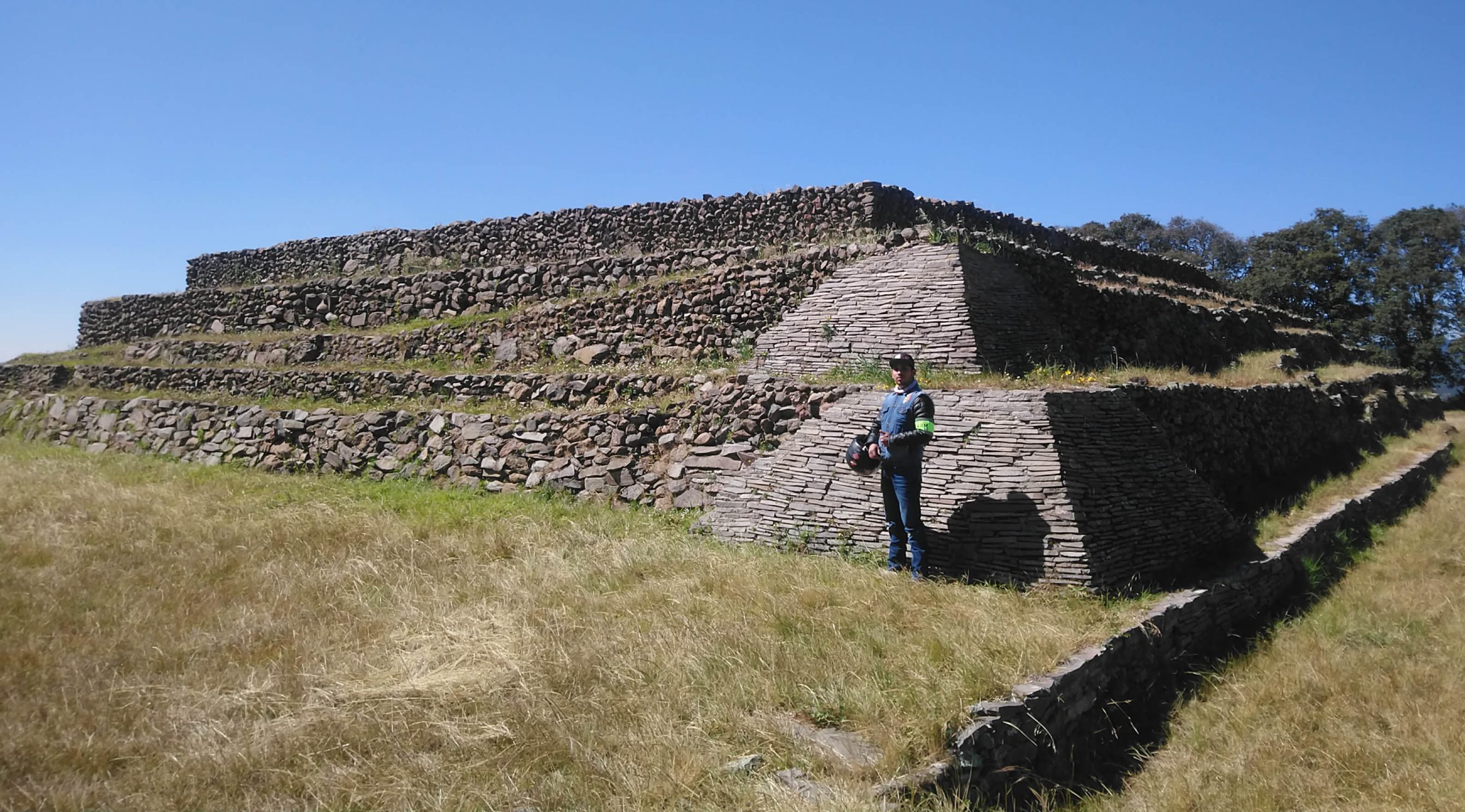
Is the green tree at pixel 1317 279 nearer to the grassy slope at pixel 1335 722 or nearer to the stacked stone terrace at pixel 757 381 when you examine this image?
the stacked stone terrace at pixel 757 381

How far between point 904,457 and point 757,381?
355 centimetres

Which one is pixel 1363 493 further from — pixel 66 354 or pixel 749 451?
pixel 66 354

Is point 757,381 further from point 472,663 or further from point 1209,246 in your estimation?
point 1209,246

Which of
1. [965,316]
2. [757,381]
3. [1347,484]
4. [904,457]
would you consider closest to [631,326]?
[757,381]

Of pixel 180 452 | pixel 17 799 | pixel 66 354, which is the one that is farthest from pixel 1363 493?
pixel 66 354

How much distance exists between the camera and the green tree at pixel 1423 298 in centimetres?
3500

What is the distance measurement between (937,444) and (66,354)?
24.3 meters

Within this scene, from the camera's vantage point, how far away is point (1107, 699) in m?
6.07

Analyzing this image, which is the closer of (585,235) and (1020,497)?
(1020,497)

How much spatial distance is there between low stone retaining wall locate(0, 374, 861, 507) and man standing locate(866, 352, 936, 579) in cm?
205

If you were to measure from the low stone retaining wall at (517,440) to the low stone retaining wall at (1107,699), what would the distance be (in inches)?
162

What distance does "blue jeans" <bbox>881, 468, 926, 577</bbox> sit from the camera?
7.39 meters

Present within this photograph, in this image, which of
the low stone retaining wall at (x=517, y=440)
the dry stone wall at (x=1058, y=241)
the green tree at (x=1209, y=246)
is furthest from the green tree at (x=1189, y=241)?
the low stone retaining wall at (x=517, y=440)

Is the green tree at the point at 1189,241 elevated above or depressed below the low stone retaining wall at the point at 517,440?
above
